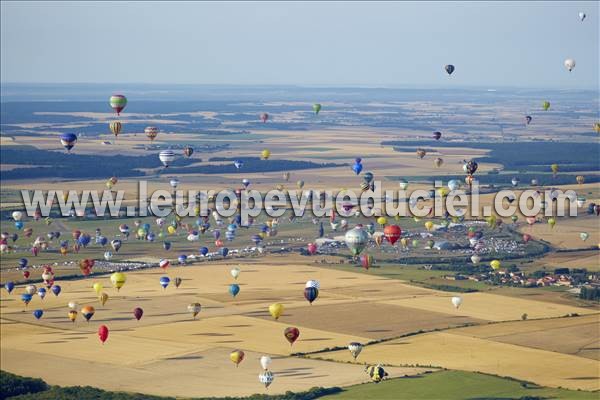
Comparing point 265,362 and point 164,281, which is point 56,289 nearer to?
point 164,281

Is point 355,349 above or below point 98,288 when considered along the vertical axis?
below

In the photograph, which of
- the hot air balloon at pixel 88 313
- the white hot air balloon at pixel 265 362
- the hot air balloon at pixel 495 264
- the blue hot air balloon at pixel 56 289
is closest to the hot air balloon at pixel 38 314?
the hot air balloon at pixel 88 313

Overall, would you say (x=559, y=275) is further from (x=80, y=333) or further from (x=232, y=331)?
(x=80, y=333)

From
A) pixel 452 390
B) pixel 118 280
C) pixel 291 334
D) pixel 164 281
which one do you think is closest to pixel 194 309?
pixel 118 280

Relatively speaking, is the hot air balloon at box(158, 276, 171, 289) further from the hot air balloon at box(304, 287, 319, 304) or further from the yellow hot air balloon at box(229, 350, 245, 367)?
the yellow hot air balloon at box(229, 350, 245, 367)

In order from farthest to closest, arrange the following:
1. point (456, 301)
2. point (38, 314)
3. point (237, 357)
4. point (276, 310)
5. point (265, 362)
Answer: point (456, 301)
point (38, 314)
point (276, 310)
point (237, 357)
point (265, 362)
